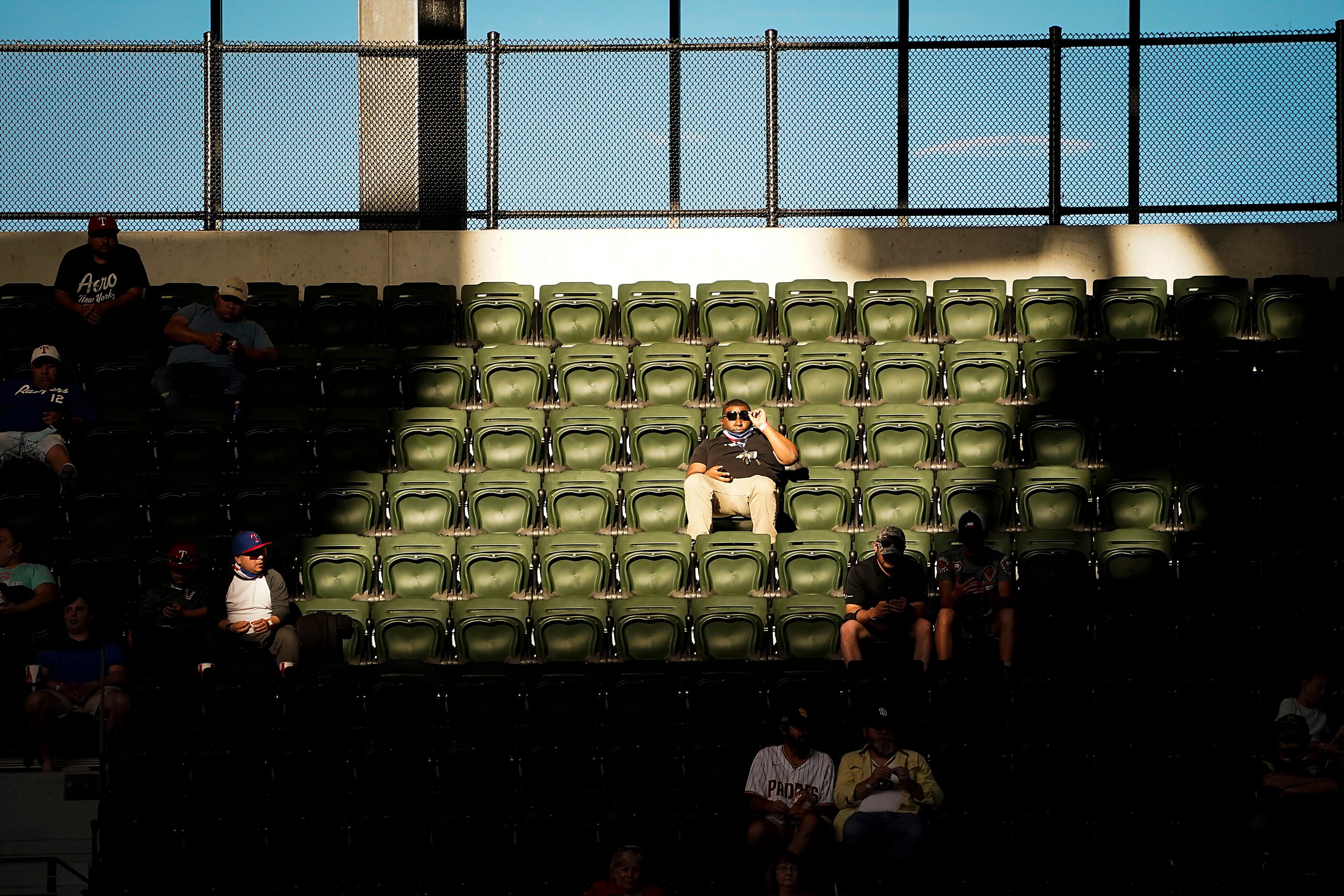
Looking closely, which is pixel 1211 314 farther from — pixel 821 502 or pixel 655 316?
pixel 655 316

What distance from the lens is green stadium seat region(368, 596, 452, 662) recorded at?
10258 mm

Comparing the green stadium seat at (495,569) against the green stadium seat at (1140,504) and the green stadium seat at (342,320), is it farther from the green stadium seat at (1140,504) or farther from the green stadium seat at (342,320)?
the green stadium seat at (1140,504)

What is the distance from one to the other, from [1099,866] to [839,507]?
3727 millimetres

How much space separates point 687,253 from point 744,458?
365 centimetres

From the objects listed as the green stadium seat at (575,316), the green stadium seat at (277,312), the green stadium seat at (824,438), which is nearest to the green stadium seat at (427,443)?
the green stadium seat at (575,316)

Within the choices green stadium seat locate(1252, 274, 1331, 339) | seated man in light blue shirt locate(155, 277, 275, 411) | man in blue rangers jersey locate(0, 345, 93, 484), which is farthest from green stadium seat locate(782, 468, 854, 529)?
man in blue rangers jersey locate(0, 345, 93, 484)

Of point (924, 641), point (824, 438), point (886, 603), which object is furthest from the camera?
point (824, 438)

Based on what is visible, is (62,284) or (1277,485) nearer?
(1277,485)

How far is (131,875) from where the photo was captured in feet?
27.2

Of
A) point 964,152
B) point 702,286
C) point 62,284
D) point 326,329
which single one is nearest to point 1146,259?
point 964,152

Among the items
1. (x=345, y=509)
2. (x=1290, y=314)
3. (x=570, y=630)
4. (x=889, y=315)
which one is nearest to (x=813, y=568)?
(x=570, y=630)

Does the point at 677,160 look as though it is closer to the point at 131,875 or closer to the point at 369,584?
the point at 369,584

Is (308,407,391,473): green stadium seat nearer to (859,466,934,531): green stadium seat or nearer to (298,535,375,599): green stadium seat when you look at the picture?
(298,535,375,599): green stadium seat

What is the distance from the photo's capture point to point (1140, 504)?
444 inches
